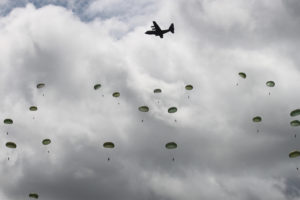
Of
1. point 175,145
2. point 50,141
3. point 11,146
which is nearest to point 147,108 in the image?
point 175,145

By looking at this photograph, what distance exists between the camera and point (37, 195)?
82188 mm

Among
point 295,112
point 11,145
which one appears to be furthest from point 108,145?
point 295,112

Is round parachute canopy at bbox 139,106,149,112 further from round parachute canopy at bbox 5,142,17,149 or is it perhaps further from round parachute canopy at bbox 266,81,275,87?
round parachute canopy at bbox 5,142,17,149

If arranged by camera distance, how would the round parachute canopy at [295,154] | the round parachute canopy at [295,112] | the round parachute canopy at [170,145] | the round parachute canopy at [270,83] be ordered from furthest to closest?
the round parachute canopy at [270,83] → the round parachute canopy at [170,145] → the round parachute canopy at [295,112] → the round parachute canopy at [295,154]

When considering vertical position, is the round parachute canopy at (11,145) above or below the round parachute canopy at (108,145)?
below

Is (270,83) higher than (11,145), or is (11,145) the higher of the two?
(270,83)

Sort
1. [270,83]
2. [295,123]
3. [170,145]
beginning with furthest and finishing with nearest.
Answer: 1. [270,83]
2. [170,145]
3. [295,123]

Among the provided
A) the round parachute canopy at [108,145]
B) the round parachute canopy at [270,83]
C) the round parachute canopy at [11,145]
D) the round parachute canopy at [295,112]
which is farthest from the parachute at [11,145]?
the round parachute canopy at [295,112]

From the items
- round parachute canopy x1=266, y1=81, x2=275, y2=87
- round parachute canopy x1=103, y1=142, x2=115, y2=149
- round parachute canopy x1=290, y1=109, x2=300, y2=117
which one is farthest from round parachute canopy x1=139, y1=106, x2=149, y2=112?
round parachute canopy x1=290, y1=109, x2=300, y2=117

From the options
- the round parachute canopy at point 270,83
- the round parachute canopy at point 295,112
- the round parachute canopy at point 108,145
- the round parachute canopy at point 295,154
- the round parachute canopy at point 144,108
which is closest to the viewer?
the round parachute canopy at point 295,154

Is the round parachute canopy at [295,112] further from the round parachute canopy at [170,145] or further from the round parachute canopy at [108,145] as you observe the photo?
the round parachute canopy at [108,145]

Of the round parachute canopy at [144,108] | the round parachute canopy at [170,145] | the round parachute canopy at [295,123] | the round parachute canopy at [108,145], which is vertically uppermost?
the round parachute canopy at [144,108]

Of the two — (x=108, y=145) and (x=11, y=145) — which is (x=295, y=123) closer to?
(x=108, y=145)

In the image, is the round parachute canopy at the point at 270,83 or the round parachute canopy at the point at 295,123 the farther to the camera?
the round parachute canopy at the point at 270,83
